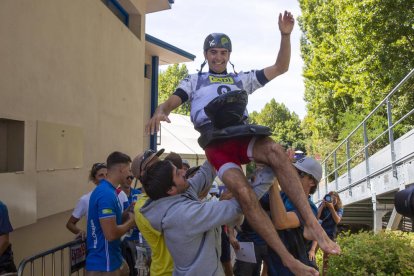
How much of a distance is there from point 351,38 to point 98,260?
11250mm

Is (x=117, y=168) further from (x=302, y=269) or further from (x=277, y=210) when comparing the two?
(x=302, y=269)

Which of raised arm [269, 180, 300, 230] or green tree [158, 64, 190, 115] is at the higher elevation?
green tree [158, 64, 190, 115]

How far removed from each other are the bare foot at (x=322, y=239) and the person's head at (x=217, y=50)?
130cm

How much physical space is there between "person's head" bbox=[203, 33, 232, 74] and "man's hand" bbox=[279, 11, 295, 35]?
15.9 inches

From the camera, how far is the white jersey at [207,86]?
119 inches

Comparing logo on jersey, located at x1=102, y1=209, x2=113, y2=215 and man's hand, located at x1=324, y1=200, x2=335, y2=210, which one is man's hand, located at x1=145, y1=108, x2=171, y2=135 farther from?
man's hand, located at x1=324, y1=200, x2=335, y2=210

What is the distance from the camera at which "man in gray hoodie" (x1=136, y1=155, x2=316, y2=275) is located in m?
2.56

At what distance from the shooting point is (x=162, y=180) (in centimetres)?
270

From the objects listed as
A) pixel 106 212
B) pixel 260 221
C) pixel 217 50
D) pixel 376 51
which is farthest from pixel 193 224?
pixel 376 51

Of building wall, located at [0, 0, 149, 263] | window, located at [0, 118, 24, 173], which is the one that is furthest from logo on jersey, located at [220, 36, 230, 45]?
window, located at [0, 118, 24, 173]

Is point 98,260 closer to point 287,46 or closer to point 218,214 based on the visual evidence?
point 218,214

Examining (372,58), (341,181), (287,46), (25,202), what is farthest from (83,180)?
(372,58)

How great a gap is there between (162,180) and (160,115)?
42 centimetres

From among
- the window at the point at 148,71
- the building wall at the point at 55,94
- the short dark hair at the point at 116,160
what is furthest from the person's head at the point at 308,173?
the window at the point at 148,71
